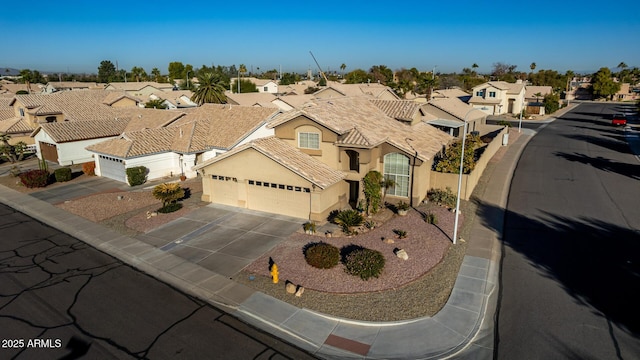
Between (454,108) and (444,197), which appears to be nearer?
(444,197)

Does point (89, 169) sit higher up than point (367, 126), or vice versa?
point (367, 126)

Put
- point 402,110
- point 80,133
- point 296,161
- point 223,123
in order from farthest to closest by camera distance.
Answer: point 80,133 < point 223,123 < point 402,110 < point 296,161

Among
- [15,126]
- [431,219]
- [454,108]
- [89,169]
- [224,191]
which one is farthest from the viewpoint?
[454,108]

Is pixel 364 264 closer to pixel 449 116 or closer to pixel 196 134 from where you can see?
pixel 196 134

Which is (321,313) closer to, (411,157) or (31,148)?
(411,157)

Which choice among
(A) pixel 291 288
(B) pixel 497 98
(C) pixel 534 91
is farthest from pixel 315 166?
(C) pixel 534 91

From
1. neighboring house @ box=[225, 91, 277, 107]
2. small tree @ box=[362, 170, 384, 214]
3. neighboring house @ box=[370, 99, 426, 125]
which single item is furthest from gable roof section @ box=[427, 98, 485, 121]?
neighboring house @ box=[225, 91, 277, 107]

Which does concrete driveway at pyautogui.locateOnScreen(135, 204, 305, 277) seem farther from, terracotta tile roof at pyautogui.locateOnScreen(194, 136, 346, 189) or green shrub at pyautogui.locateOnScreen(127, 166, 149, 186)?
green shrub at pyautogui.locateOnScreen(127, 166, 149, 186)

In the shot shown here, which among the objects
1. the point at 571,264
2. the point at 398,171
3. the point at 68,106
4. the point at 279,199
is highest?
the point at 68,106
